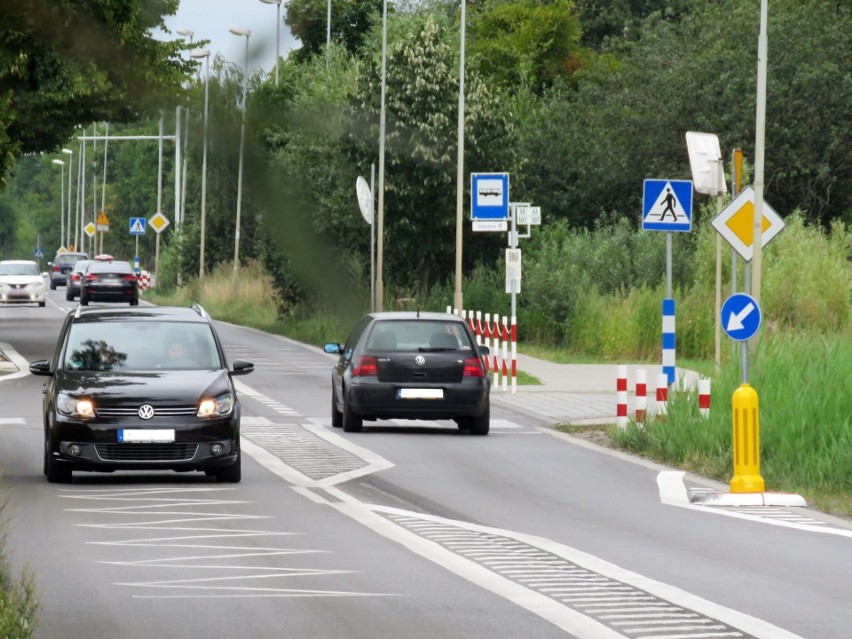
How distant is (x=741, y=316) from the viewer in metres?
18.0

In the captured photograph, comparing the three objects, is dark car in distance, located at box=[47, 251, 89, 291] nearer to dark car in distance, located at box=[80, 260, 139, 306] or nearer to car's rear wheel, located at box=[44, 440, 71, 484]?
dark car in distance, located at box=[80, 260, 139, 306]

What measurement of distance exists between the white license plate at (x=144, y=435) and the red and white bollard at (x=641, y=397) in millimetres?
6747

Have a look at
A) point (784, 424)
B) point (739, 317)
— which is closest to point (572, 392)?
point (784, 424)

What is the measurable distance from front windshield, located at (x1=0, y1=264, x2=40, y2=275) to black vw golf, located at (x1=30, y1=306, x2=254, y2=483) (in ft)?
178

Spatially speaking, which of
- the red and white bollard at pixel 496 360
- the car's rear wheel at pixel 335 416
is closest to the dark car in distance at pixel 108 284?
the red and white bollard at pixel 496 360

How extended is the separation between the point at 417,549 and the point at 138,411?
4.72 meters

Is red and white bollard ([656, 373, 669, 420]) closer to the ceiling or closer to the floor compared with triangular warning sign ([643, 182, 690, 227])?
closer to the floor

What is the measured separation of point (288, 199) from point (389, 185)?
14.4 ft

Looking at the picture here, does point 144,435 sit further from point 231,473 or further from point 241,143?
point 241,143

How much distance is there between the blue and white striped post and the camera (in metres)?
23.4

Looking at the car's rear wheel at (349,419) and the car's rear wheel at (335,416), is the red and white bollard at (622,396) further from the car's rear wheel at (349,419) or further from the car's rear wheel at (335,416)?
the car's rear wheel at (335,416)

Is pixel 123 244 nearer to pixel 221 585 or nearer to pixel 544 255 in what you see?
pixel 544 255

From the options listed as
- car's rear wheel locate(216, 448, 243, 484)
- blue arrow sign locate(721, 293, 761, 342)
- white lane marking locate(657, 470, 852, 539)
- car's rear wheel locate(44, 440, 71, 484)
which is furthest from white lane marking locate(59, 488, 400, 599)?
blue arrow sign locate(721, 293, 761, 342)

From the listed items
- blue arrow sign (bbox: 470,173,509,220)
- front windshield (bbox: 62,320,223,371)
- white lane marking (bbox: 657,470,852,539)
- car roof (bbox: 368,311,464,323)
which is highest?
blue arrow sign (bbox: 470,173,509,220)
